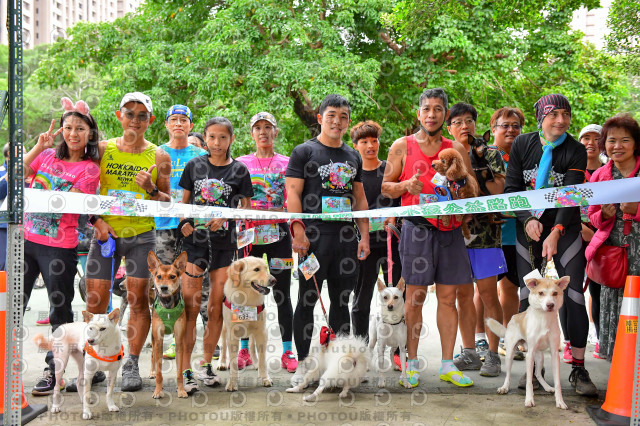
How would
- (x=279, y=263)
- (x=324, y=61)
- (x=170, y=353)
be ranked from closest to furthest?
(x=279, y=263), (x=170, y=353), (x=324, y=61)

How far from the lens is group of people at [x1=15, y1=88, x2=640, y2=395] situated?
401 centimetres

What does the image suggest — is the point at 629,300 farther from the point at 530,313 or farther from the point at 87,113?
the point at 87,113

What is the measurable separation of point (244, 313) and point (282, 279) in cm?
63

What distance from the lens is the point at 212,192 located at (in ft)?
14.1

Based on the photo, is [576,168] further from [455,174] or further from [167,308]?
[167,308]

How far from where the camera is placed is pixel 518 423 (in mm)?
3383

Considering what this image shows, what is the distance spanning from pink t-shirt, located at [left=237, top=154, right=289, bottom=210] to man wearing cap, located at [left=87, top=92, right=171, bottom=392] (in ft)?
3.26

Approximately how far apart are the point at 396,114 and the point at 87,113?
9647 millimetres

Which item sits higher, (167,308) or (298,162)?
(298,162)

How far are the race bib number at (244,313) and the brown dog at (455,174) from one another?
1.56 meters

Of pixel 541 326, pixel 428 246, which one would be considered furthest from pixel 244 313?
pixel 541 326

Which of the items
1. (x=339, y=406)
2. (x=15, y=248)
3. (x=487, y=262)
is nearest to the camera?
(x=15, y=248)

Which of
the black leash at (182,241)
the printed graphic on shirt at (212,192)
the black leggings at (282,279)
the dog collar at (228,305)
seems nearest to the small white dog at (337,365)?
the dog collar at (228,305)

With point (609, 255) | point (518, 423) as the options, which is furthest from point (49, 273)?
point (609, 255)
